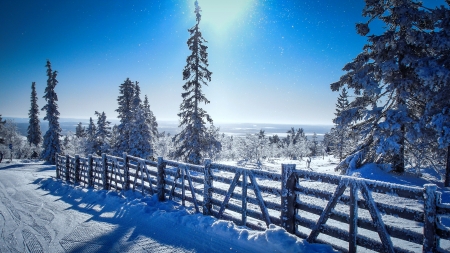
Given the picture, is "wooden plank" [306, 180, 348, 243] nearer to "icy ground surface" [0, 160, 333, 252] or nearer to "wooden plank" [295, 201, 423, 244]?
"wooden plank" [295, 201, 423, 244]

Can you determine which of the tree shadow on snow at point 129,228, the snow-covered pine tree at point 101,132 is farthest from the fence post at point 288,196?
the snow-covered pine tree at point 101,132

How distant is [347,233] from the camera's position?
4.18 meters

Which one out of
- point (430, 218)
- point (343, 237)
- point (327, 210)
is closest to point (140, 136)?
point (327, 210)

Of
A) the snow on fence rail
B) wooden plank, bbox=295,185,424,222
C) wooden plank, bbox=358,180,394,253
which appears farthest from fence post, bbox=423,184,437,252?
wooden plank, bbox=358,180,394,253

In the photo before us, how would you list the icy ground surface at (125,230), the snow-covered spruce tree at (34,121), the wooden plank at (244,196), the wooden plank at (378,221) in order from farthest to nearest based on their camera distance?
the snow-covered spruce tree at (34,121)
the wooden plank at (244,196)
the icy ground surface at (125,230)
the wooden plank at (378,221)

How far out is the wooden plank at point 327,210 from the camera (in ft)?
13.7

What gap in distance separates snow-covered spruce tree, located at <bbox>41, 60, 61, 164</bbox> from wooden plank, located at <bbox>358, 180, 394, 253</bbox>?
36.7 meters

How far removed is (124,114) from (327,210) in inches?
1129

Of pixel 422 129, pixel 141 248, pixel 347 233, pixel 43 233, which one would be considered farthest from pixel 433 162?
pixel 43 233

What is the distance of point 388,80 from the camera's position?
1138cm

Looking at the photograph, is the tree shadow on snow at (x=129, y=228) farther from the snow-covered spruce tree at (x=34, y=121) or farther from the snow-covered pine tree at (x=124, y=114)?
the snow-covered spruce tree at (x=34, y=121)

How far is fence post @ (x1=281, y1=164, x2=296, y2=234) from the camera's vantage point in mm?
4812

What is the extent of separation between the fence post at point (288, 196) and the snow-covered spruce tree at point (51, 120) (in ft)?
115

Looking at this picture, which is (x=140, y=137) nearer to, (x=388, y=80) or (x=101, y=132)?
(x=101, y=132)
